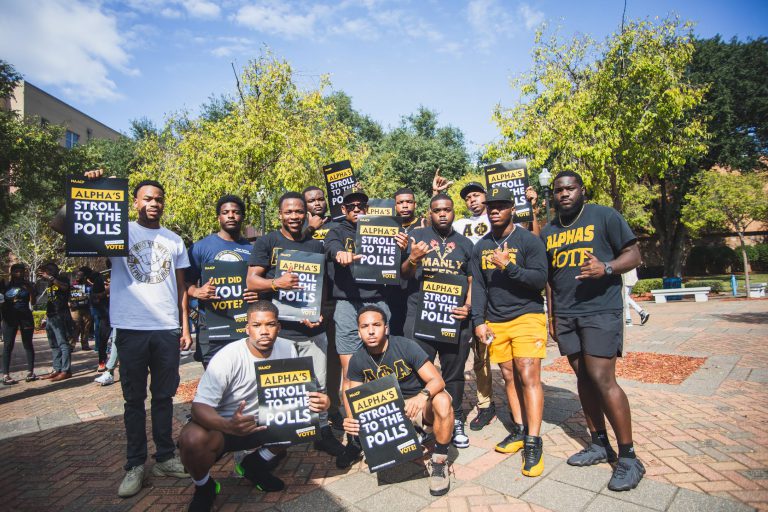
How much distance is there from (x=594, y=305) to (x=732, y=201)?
21.8 m

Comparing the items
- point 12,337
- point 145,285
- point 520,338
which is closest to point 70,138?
point 12,337

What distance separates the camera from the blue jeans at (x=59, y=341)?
28.2ft

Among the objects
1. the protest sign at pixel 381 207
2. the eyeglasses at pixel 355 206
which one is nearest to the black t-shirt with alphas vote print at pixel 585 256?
the protest sign at pixel 381 207

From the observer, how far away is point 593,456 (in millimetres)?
3553

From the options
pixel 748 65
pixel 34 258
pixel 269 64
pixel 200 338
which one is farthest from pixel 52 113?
pixel 748 65

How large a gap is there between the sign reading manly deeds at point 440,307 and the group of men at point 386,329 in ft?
0.32

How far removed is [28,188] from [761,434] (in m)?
22.3

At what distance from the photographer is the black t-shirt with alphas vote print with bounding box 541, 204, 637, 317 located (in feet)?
11.5

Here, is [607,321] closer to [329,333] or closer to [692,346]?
[329,333]

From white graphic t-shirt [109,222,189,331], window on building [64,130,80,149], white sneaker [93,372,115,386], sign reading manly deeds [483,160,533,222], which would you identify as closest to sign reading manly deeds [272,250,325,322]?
white graphic t-shirt [109,222,189,331]

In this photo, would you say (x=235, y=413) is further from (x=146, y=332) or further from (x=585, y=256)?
(x=585, y=256)

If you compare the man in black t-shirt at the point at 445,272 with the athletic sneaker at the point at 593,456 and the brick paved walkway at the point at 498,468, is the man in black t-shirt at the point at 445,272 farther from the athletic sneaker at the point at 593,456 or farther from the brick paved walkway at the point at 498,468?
the athletic sneaker at the point at 593,456

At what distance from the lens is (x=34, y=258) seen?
26406 millimetres

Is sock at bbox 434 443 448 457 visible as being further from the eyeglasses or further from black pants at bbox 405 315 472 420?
the eyeglasses
